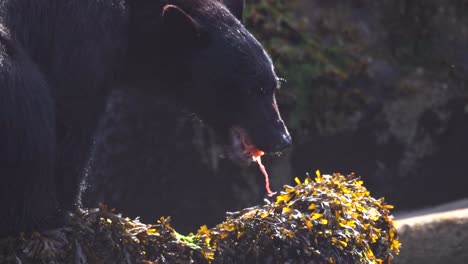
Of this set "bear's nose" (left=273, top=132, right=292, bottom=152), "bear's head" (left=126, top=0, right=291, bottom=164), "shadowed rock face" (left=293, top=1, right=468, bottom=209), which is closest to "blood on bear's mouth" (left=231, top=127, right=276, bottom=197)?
"bear's head" (left=126, top=0, right=291, bottom=164)

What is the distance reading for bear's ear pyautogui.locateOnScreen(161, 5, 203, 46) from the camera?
4449mm

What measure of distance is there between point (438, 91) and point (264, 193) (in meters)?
2.06

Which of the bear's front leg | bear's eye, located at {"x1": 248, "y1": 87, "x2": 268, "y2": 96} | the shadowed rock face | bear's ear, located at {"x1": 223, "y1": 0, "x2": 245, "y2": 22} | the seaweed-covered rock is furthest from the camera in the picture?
the shadowed rock face

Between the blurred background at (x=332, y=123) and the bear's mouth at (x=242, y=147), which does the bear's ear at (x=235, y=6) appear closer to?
the bear's mouth at (x=242, y=147)

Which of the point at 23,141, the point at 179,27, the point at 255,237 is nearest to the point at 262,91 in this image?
the point at 179,27

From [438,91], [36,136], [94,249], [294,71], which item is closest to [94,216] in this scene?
[94,249]

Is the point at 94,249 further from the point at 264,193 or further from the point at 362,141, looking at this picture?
the point at 362,141

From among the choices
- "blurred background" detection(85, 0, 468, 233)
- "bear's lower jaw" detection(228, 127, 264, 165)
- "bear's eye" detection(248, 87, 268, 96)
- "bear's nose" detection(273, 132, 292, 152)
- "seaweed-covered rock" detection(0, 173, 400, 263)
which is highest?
"bear's eye" detection(248, 87, 268, 96)

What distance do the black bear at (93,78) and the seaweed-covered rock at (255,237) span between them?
142 mm

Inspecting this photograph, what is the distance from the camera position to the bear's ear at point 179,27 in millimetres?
4449

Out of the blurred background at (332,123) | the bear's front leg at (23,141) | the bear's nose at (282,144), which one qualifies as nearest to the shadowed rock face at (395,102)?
the blurred background at (332,123)

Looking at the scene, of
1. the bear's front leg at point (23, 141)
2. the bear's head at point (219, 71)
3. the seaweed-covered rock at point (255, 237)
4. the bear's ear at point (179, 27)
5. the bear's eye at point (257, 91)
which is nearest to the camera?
the bear's front leg at point (23, 141)

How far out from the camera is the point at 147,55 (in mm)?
4629

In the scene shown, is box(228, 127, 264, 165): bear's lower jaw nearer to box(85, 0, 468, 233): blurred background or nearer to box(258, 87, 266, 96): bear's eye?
box(258, 87, 266, 96): bear's eye
